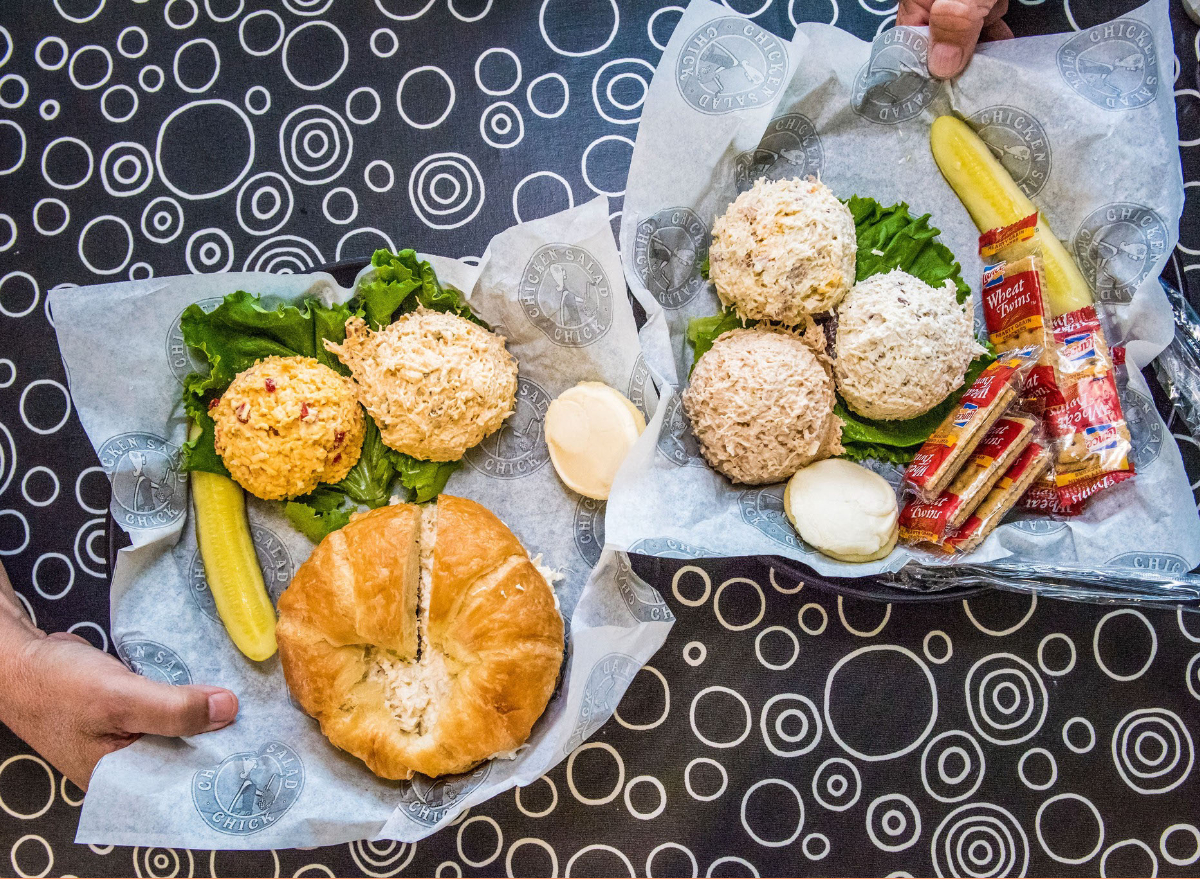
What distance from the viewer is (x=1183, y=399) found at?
6.77ft

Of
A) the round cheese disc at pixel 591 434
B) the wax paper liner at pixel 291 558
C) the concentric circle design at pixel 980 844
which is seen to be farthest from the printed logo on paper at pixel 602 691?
the concentric circle design at pixel 980 844

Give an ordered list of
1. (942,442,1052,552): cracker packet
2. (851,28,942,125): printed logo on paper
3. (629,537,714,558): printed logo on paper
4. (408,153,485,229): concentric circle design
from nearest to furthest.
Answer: (629,537,714,558): printed logo on paper, (942,442,1052,552): cracker packet, (851,28,942,125): printed logo on paper, (408,153,485,229): concentric circle design

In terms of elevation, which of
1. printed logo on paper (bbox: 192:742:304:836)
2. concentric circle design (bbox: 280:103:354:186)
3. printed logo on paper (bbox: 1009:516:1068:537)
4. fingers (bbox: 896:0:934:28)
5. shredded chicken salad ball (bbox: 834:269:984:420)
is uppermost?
fingers (bbox: 896:0:934:28)

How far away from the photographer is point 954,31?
1.98m

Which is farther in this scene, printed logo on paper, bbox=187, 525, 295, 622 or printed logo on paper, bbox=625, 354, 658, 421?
printed logo on paper, bbox=187, 525, 295, 622

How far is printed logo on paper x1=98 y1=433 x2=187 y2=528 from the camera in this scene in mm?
1928

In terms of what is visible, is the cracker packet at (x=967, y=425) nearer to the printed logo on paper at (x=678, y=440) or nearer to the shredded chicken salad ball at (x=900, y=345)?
the shredded chicken salad ball at (x=900, y=345)

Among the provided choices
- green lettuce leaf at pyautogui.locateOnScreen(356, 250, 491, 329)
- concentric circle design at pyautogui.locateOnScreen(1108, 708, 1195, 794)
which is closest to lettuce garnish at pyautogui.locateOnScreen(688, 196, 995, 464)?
green lettuce leaf at pyautogui.locateOnScreen(356, 250, 491, 329)

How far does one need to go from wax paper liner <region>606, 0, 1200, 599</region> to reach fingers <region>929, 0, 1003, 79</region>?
35 mm

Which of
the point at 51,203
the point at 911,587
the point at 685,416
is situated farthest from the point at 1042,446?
the point at 51,203

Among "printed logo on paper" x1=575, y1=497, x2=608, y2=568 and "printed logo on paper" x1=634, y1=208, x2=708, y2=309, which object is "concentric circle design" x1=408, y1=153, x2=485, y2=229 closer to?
"printed logo on paper" x1=634, y1=208, x2=708, y2=309

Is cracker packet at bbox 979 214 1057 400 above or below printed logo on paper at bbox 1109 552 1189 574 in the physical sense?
above

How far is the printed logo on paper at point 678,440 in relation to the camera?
77.6 inches

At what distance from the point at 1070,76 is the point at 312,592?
7.70 feet
